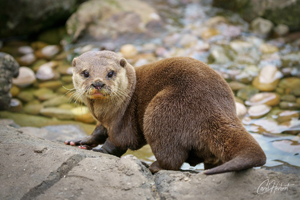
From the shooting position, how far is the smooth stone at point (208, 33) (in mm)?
7152

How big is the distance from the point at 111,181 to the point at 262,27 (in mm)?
6118

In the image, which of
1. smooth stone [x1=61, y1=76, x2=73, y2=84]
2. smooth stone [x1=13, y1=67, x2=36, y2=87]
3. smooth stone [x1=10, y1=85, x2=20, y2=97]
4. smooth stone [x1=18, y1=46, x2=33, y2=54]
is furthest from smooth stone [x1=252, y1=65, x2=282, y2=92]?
smooth stone [x1=18, y1=46, x2=33, y2=54]

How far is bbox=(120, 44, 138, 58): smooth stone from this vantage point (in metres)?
6.71

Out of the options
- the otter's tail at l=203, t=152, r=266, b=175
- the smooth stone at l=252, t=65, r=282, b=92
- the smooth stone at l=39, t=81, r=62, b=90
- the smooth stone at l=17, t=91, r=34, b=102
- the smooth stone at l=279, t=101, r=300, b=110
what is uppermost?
the otter's tail at l=203, t=152, r=266, b=175

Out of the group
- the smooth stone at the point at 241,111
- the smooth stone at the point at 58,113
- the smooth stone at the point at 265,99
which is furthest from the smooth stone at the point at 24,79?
the smooth stone at the point at 265,99

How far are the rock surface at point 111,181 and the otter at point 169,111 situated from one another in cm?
18

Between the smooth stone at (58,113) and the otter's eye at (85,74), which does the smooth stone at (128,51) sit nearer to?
the smooth stone at (58,113)

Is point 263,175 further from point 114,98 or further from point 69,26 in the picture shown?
point 69,26

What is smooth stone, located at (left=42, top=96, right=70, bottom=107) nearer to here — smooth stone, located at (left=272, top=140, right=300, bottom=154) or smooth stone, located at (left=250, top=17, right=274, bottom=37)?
smooth stone, located at (left=272, top=140, right=300, bottom=154)

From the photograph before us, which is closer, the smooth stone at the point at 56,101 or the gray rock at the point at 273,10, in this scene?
the smooth stone at the point at 56,101

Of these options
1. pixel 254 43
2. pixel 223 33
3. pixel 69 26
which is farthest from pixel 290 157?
pixel 69 26

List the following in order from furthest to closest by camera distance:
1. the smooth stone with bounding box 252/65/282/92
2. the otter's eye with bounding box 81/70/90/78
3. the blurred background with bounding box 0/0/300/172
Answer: the smooth stone with bounding box 252/65/282/92
the blurred background with bounding box 0/0/300/172
the otter's eye with bounding box 81/70/90/78

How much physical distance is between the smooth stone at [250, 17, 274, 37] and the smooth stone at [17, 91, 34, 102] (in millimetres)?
5186

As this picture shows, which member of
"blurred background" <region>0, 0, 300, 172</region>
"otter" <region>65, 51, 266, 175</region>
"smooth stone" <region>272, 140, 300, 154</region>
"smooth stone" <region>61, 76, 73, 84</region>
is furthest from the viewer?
"smooth stone" <region>61, 76, 73, 84</region>
